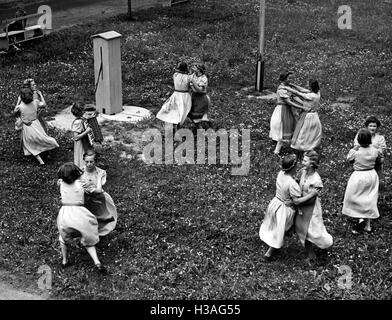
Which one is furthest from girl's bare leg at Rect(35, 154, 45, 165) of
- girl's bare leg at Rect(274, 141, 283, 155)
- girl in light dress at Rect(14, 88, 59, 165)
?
girl's bare leg at Rect(274, 141, 283, 155)

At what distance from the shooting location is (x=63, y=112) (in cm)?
1930

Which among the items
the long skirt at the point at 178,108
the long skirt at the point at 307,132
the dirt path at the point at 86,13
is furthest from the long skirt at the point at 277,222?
the dirt path at the point at 86,13

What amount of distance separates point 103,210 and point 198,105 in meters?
5.47

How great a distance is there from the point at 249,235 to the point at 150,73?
10286 millimetres

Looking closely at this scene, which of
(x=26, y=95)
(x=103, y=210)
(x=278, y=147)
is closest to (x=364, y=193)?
(x=278, y=147)

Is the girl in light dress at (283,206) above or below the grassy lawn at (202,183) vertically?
above

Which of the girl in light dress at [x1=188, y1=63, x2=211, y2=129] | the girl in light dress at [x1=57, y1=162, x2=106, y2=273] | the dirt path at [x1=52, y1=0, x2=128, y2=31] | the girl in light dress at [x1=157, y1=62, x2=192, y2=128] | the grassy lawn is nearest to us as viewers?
the girl in light dress at [x1=57, y1=162, x2=106, y2=273]

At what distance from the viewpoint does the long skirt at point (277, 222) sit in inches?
473

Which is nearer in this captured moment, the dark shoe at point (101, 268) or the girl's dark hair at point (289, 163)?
the girl's dark hair at point (289, 163)

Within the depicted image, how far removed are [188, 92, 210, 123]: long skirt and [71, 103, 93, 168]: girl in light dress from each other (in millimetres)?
3519

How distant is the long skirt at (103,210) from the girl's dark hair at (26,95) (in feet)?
13.4

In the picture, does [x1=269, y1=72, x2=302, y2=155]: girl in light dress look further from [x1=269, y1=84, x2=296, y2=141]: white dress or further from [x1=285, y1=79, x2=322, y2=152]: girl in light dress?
[x1=285, y1=79, x2=322, y2=152]: girl in light dress

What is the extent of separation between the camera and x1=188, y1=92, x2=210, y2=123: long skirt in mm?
17359

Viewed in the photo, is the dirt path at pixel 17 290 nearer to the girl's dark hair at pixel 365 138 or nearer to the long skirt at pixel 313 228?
the long skirt at pixel 313 228
